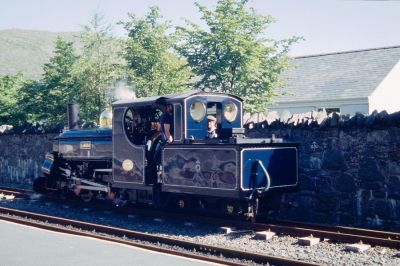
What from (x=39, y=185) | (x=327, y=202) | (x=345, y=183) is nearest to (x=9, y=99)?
(x=39, y=185)

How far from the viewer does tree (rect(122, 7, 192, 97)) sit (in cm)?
1617

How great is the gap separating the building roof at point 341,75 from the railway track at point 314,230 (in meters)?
11.5

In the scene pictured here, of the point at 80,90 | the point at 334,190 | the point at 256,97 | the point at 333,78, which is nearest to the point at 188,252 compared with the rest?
the point at 334,190

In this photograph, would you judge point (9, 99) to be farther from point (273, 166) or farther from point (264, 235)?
point (264, 235)

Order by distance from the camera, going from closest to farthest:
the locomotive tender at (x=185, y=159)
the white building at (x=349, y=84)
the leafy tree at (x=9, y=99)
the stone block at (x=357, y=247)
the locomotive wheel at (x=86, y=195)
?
the stone block at (x=357, y=247)
the locomotive tender at (x=185, y=159)
the locomotive wheel at (x=86, y=195)
the white building at (x=349, y=84)
the leafy tree at (x=9, y=99)

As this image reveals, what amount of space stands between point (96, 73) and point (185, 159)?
420 inches

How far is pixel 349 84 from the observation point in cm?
2086

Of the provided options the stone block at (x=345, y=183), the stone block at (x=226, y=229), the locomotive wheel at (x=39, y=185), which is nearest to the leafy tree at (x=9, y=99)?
the locomotive wheel at (x=39, y=185)

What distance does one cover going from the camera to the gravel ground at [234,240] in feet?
20.7

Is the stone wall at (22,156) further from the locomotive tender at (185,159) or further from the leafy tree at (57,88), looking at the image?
the locomotive tender at (185,159)

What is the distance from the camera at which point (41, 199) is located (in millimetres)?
12734

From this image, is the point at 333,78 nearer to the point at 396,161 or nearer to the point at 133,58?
the point at 133,58

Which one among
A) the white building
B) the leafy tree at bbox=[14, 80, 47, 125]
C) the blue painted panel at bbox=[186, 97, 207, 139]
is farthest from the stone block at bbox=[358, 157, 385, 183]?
the leafy tree at bbox=[14, 80, 47, 125]

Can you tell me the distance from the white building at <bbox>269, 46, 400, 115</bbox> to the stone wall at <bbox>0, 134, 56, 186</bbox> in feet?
31.6
